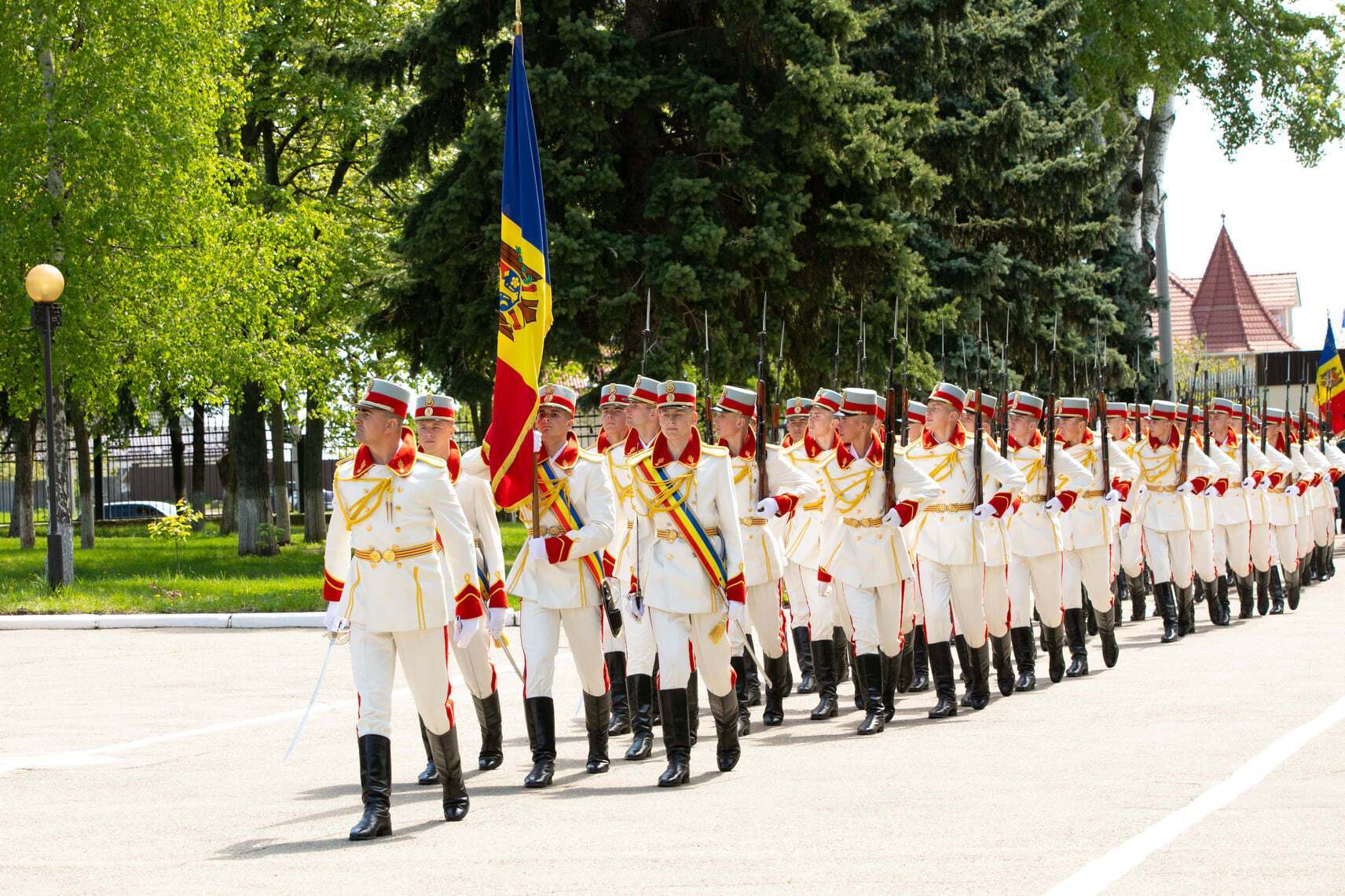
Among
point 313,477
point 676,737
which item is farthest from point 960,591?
point 313,477

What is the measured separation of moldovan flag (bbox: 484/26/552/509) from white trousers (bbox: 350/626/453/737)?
1.32 m

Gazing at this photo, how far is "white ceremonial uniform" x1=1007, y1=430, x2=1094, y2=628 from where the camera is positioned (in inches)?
508

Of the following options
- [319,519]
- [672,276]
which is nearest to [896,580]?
[672,276]

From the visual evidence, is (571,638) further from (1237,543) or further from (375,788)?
(1237,543)

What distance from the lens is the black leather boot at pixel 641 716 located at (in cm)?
986

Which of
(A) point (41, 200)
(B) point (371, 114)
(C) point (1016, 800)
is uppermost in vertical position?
(B) point (371, 114)

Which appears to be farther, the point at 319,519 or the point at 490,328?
the point at 319,519

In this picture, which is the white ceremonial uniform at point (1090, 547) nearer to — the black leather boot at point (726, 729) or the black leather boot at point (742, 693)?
the black leather boot at point (742, 693)

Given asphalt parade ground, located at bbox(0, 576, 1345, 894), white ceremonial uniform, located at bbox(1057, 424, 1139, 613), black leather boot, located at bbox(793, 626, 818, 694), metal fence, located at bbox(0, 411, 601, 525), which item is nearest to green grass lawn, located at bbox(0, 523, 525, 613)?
metal fence, located at bbox(0, 411, 601, 525)

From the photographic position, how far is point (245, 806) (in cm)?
855

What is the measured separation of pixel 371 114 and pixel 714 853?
27.1m

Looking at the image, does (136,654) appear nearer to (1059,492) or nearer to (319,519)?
(1059,492)

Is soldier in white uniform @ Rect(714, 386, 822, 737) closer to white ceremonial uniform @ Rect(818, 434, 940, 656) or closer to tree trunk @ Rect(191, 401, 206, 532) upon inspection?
white ceremonial uniform @ Rect(818, 434, 940, 656)

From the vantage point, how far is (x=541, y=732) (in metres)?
9.09
